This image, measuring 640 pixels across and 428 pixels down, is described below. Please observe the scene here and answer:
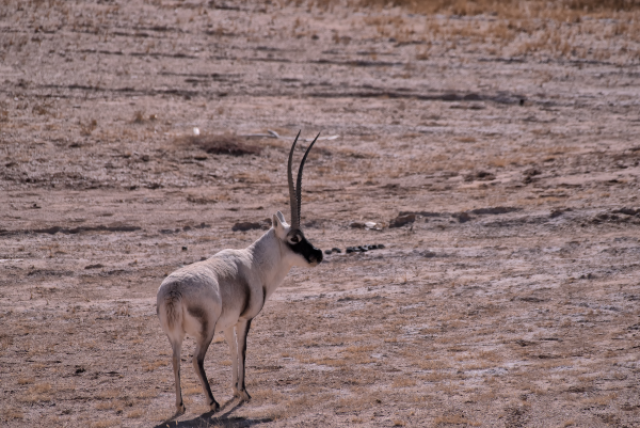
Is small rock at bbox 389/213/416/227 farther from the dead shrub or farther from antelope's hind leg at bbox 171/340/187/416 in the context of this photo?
antelope's hind leg at bbox 171/340/187/416

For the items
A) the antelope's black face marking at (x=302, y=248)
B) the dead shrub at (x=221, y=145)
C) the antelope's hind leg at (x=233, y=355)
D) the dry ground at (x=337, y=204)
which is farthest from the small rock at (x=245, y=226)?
the antelope's hind leg at (x=233, y=355)

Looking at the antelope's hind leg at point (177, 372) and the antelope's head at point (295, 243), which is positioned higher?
the antelope's head at point (295, 243)

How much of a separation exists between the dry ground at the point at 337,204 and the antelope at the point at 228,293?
508mm

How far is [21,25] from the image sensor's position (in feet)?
81.9

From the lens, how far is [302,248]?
852 centimetres

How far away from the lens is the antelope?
7074mm

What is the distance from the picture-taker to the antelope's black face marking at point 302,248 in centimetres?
852

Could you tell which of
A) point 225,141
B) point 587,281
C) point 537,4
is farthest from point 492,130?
point 537,4

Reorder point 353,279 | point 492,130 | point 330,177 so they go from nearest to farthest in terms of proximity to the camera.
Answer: point 353,279, point 330,177, point 492,130

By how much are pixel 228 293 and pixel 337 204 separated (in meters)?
7.79

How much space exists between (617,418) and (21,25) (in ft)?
75.4

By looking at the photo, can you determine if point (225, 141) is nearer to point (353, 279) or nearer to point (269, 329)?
point (353, 279)

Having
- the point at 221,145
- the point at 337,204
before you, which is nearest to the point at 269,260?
the point at 337,204

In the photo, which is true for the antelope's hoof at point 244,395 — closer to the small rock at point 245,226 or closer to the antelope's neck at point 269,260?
the antelope's neck at point 269,260
